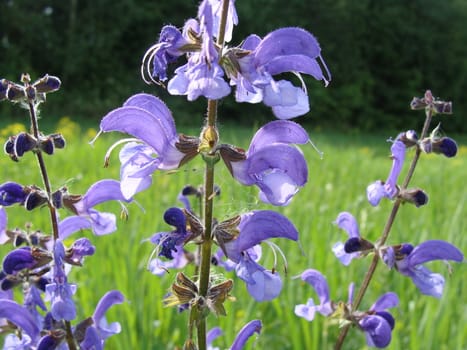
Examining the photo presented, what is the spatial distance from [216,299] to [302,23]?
18.8m

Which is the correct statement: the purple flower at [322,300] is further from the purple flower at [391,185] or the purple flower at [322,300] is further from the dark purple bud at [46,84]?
the dark purple bud at [46,84]

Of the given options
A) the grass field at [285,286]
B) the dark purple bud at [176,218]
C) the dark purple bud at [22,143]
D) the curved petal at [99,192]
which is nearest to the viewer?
the dark purple bud at [176,218]

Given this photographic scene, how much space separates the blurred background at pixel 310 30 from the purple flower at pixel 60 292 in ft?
32.2

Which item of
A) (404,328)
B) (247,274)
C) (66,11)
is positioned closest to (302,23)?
(66,11)

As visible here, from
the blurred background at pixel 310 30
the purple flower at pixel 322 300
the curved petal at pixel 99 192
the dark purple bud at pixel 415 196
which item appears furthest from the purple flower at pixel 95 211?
the blurred background at pixel 310 30

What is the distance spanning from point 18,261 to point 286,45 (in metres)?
0.61

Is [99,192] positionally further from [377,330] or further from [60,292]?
[377,330]

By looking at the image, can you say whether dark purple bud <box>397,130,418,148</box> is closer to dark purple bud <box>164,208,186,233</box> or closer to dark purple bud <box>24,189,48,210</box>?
dark purple bud <box>164,208,186,233</box>

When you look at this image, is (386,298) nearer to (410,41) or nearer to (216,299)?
(216,299)

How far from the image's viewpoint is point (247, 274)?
1023 mm

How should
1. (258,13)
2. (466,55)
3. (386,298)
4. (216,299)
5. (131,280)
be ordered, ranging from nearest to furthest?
(216,299)
(386,298)
(131,280)
(258,13)
(466,55)

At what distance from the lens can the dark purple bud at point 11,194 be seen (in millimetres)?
1118

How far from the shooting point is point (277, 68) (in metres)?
0.99

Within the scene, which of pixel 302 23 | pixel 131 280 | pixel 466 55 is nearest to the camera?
pixel 131 280
